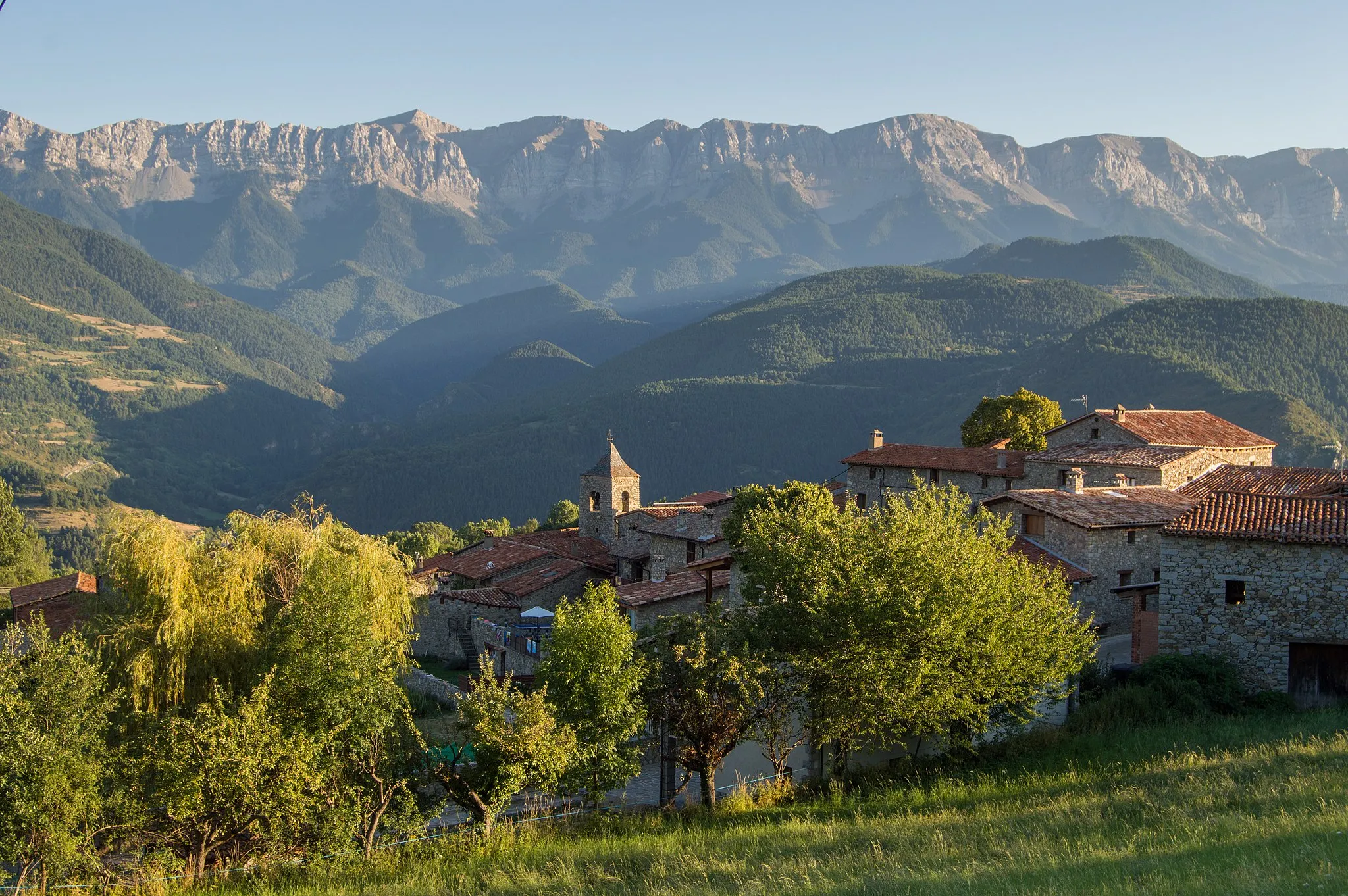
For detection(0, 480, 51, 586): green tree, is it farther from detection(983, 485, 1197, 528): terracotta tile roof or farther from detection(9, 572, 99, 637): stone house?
detection(983, 485, 1197, 528): terracotta tile roof

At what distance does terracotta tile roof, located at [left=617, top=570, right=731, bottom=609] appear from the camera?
38.2 metres

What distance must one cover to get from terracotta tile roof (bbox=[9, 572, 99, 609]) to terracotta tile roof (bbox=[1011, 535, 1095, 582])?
3329cm

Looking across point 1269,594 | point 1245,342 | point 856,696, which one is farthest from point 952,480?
point 1245,342

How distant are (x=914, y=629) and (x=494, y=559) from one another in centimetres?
3397

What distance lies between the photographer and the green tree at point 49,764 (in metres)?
20.7

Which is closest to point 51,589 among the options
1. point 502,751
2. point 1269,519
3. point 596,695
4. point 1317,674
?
point 502,751

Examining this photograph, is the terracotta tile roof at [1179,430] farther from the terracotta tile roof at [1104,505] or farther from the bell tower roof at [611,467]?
the bell tower roof at [611,467]

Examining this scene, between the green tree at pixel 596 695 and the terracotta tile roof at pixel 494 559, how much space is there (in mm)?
28152

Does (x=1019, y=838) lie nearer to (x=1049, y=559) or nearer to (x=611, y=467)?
(x=1049, y=559)

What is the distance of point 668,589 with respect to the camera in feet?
130

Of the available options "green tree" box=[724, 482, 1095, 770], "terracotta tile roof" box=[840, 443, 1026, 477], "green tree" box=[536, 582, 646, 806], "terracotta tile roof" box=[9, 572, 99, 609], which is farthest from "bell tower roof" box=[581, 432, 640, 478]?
"green tree" box=[536, 582, 646, 806]

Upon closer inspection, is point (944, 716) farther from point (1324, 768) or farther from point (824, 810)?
point (1324, 768)

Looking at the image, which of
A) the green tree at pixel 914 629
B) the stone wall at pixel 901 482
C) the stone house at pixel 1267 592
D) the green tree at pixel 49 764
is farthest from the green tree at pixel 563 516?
the green tree at pixel 49 764

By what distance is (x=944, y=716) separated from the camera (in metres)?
24.0
